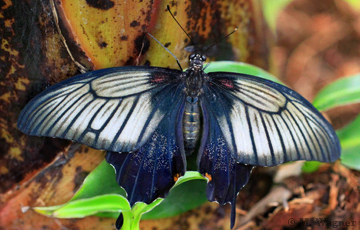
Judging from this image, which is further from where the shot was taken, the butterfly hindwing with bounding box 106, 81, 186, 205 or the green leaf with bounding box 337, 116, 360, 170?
the green leaf with bounding box 337, 116, 360, 170

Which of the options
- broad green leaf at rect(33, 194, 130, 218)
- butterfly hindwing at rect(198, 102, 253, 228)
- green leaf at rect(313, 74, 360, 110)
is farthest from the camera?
green leaf at rect(313, 74, 360, 110)

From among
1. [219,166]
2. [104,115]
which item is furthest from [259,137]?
[104,115]

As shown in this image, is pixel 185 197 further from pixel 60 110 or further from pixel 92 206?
pixel 60 110

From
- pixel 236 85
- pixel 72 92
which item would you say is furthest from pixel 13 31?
pixel 236 85

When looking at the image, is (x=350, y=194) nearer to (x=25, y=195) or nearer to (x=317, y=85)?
(x=317, y=85)

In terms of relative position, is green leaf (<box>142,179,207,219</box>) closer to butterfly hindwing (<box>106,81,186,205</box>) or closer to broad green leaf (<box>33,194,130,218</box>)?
butterfly hindwing (<box>106,81,186,205</box>)

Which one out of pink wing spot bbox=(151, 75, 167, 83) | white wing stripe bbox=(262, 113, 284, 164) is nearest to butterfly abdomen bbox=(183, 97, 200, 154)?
pink wing spot bbox=(151, 75, 167, 83)
